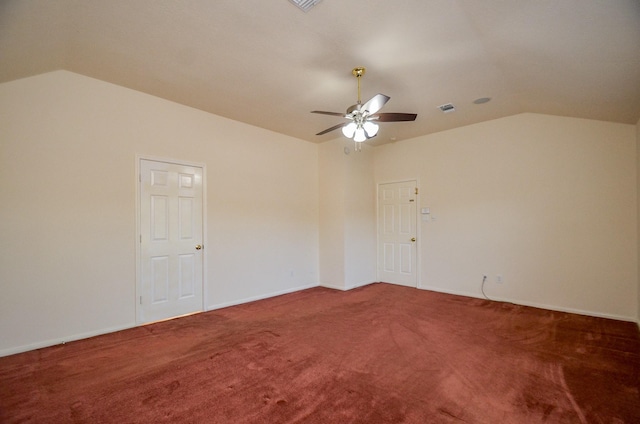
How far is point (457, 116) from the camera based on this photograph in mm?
4496

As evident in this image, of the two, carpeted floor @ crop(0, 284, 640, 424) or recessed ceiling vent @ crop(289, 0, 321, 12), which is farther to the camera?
recessed ceiling vent @ crop(289, 0, 321, 12)

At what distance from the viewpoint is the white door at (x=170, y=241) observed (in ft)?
12.2

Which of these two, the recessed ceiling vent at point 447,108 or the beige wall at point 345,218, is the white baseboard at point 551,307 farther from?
the recessed ceiling vent at point 447,108

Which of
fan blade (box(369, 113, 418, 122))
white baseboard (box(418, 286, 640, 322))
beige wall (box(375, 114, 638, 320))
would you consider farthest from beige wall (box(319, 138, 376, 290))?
fan blade (box(369, 113, 418, 122))

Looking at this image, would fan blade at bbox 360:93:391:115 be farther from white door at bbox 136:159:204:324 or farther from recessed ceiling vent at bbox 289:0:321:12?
white door at bbox 136:159:204:324

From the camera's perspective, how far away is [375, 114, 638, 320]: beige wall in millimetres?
3803

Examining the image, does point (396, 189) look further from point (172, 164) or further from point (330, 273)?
point (172, 164)

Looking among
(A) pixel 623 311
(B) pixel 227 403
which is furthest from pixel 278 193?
(A) pixel 623 311

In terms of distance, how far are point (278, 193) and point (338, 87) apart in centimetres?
241

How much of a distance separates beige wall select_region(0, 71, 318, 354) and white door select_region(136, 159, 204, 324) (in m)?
0.14

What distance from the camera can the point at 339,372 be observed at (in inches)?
98.3

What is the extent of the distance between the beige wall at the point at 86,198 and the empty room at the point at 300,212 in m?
0.02

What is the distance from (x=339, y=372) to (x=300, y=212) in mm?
3519

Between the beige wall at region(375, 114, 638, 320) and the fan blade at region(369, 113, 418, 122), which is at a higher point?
the fan blade at region(369, 113, 418, 122)
